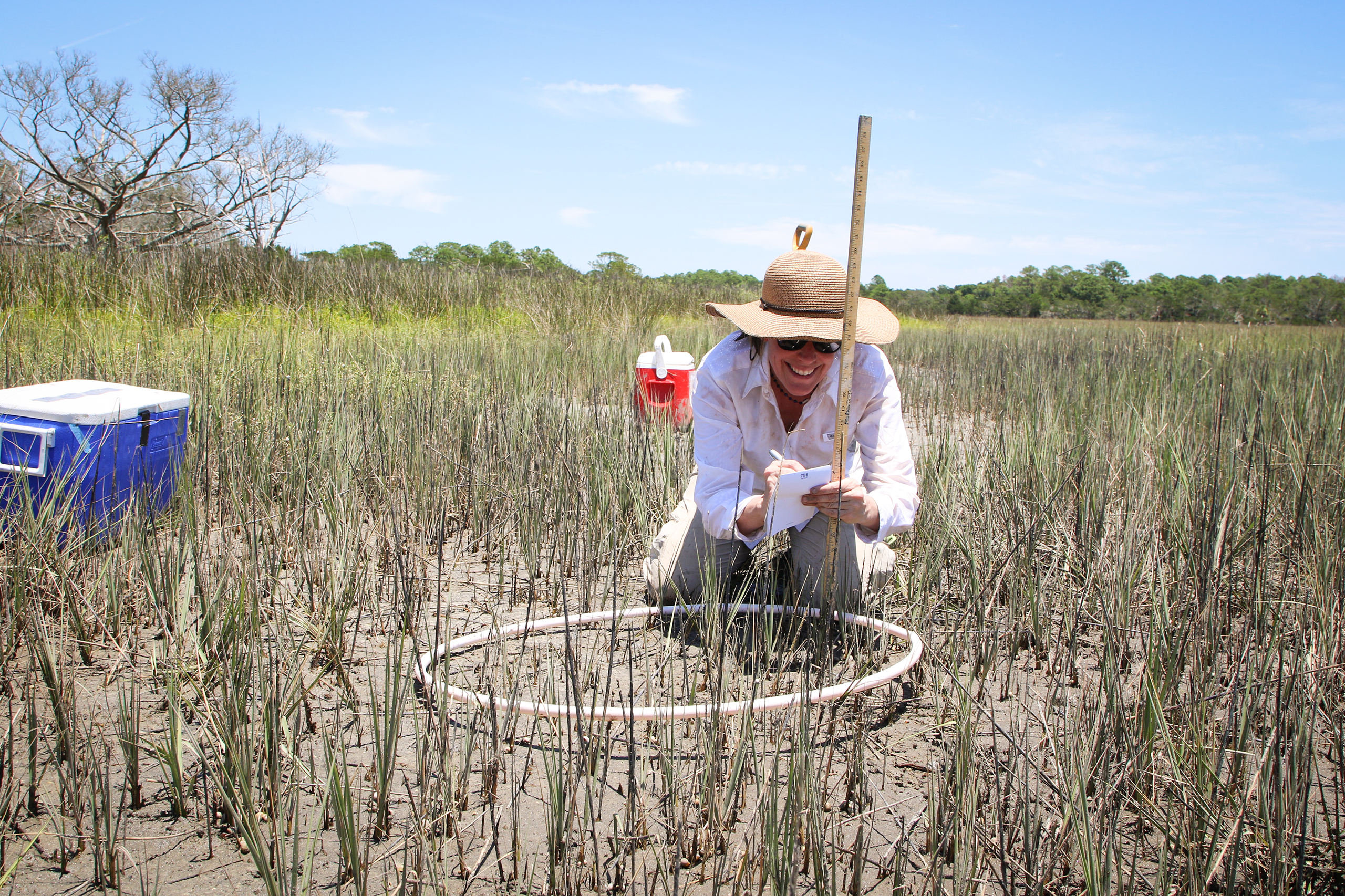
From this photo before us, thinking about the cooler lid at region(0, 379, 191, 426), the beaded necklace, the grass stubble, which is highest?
the beaded necklace

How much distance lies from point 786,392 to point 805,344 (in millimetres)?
217

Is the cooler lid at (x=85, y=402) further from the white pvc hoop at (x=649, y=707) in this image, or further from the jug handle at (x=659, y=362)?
the jug handle at (x=659, y=362)

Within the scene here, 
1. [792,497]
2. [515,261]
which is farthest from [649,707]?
[515,261]

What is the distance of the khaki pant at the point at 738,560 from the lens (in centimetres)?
247

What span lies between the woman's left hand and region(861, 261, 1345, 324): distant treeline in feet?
56.3

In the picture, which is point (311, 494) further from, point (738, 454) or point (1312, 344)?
point (1312, 344)

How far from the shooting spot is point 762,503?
7.30 feet

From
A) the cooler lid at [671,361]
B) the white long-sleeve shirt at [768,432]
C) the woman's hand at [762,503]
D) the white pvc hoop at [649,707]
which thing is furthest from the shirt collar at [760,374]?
the cooler lid at [671,361]

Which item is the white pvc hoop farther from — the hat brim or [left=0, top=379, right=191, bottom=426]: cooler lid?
[left=0, top=379, right=191, bottom=426]: cooler lid

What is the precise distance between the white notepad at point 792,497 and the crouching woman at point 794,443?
2 centimetres

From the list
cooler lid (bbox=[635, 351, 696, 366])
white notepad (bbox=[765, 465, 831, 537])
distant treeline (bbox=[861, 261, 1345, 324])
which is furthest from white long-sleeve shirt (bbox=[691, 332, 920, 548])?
distant treeline (bbox=[861, 261, 1345, 324])

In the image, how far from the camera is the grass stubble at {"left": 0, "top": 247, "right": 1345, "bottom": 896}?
1.37m

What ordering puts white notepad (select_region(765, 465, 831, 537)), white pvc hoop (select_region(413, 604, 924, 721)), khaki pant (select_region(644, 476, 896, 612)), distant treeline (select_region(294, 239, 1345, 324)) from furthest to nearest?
distant treeline (select_region(294, 239, 1345, 324)) → khaki pant (select_region(644, 476, 896, 612)) → white notepad (select_region(765, 465, 831, 537)) → white pvc hoop (select_region(413, 604, 924, 721))

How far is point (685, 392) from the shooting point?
4.71m
